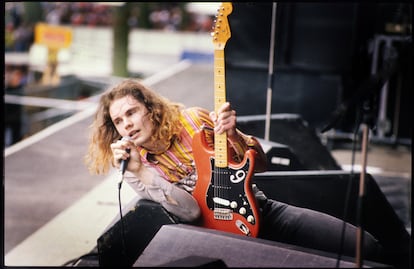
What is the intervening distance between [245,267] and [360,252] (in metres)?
0.50

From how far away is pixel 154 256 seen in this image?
2.89m

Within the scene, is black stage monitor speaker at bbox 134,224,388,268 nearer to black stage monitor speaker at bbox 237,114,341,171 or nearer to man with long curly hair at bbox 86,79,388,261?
man with long curly hair at bbox 86,79,388,261

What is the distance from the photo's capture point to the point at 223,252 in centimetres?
282

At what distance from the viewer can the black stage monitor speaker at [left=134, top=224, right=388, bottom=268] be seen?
8.95ft

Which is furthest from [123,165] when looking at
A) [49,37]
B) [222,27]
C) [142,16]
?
[142,16]

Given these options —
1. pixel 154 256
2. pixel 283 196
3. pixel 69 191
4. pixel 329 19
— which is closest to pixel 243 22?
pixel 283 196

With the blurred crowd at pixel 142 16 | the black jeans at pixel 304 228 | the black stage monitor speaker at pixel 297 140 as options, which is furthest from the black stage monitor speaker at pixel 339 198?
the blurred crowd at pixel 142 16

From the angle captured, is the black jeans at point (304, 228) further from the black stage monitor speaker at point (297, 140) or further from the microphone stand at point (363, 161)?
the black stage monitor speaker at point (297, 140)

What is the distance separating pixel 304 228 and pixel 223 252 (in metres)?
0.59

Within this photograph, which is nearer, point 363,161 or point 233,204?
point 363,161

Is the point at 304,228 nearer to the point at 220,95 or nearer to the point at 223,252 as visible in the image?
the point at 223,252

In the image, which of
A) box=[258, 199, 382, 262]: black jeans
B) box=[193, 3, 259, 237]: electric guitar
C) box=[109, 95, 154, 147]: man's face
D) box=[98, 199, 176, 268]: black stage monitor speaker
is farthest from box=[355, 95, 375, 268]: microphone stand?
box=[109, 95, 154, 147]: man's face

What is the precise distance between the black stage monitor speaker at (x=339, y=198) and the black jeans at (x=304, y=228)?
75 mm

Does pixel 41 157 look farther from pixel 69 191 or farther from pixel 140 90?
pixel 140 90
